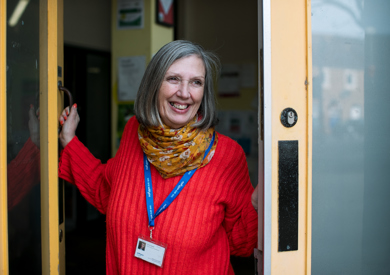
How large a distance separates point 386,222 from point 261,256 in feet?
2.17

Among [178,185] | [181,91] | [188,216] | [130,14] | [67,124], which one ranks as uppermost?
[130,14]

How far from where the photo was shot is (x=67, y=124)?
1.86 meters

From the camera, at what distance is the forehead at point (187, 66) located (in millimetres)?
1729

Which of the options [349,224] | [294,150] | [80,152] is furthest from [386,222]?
[80,152]

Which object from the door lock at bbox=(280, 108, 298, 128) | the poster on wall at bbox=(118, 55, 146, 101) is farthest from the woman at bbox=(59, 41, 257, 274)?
the poster on wall at bbox=(118, 55, 146, 101)

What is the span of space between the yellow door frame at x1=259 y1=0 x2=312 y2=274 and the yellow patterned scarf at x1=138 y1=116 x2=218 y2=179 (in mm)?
470

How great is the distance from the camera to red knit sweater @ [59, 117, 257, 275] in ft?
5.47

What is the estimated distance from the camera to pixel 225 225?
71.8 inches

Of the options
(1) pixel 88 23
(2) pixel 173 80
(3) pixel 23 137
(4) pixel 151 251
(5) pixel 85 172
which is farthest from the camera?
(1) pixel 88 23

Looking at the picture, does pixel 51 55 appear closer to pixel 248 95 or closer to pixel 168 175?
pixel 168 175

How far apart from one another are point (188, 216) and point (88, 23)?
3.60 m
